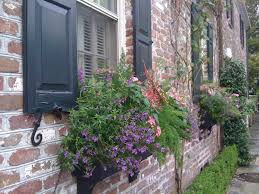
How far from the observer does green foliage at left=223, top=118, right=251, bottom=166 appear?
8328 mm

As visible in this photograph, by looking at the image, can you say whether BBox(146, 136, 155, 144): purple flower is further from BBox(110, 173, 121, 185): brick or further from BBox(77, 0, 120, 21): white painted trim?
BBox(77, 0, 120, 21): white painted trim

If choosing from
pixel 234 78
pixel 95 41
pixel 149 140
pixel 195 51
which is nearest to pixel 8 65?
pixel 149 140

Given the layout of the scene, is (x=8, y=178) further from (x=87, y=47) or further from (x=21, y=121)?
(x=87, y=47)

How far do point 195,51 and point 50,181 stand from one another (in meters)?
3.99

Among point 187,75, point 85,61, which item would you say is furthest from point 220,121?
point 85,61

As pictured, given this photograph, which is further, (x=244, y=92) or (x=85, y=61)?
(x=244, y=92)

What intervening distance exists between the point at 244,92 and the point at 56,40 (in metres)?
6.87

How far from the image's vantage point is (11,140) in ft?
6.32

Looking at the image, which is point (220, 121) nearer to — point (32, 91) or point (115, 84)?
point (115, 84)

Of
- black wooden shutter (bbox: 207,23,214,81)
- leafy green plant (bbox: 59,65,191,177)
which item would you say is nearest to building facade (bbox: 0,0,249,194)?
leafy green plant (bbox: 59,65,191,177)

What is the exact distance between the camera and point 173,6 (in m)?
4.82

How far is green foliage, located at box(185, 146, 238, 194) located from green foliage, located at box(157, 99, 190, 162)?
188cm

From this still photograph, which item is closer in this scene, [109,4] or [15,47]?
[15,47]

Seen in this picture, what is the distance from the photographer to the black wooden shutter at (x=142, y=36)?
349 centimetres
